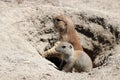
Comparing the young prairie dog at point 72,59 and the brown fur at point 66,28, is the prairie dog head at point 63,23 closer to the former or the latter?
the brown fur at point 66,28

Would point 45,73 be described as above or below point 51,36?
above

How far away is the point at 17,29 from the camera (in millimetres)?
9070

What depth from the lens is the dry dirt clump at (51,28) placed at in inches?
315

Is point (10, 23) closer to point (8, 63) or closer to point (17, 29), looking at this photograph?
point (17, 29)

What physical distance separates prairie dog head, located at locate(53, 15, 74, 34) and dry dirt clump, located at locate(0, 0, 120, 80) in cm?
46

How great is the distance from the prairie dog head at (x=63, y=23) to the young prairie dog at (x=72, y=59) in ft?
3.86

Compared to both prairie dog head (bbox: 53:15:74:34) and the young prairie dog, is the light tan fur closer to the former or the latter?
prairie dog head (bbox: 53:15:74:34)

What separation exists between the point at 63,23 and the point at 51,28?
0.57 m

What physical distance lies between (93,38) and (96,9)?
3.04ft

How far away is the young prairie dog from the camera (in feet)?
27.2

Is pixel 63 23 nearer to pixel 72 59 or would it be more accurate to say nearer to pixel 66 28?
pixel 66 28

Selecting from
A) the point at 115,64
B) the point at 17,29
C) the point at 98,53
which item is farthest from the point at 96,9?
the point at 115,64

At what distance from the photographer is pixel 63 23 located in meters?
9.51

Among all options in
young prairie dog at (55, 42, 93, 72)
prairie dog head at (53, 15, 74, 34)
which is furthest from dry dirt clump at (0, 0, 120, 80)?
prairie dog head at (53, 15, 74, 34)
